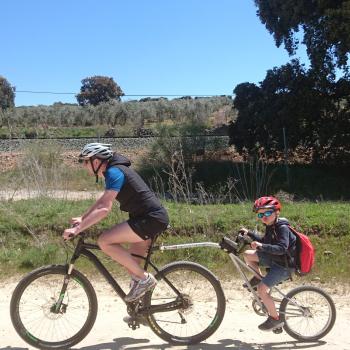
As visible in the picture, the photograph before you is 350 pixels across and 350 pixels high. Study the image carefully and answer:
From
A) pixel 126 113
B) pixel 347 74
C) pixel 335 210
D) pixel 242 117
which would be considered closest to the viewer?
pixel 335 210

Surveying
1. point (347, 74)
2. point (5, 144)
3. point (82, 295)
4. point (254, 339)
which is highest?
point (347, 74)

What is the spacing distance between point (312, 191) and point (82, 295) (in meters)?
15.0

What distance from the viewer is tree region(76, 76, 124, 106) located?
245 feet

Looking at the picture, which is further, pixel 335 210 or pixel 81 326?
pixel 335 210

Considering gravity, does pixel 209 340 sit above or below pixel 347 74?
below

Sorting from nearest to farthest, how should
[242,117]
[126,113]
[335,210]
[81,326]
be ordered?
[81,326]
[335,210]
[242,117]
[126,113]

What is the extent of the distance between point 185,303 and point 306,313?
1.14 m

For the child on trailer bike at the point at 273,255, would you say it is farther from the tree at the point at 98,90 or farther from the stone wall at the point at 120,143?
the tree at the point at 98,90

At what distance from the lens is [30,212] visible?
33.0ft

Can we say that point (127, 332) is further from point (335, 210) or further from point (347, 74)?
point (347, 74)

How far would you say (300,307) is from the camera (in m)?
5.02

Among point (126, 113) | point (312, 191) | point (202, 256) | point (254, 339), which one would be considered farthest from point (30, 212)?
point (126, 113)

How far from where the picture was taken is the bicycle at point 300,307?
5020 millimetres

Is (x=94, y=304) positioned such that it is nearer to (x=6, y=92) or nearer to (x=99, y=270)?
(x=99, y=270)
